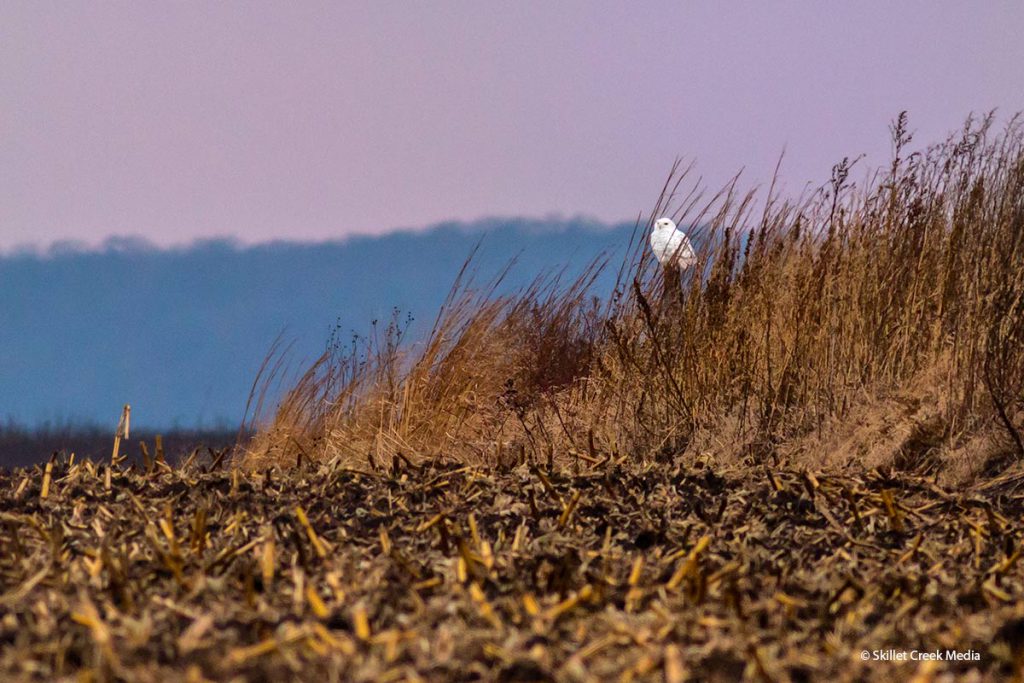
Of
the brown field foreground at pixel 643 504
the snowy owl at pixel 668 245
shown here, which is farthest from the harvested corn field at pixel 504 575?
the snowy owl at pixel 668 245

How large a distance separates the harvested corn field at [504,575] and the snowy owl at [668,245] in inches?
52.7

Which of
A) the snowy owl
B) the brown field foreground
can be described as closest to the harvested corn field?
the brown field foreground

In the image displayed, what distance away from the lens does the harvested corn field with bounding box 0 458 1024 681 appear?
1457mm

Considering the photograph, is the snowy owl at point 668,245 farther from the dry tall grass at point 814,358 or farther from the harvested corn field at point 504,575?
the harvested corn field at point 504,575

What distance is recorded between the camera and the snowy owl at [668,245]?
4.04 meters

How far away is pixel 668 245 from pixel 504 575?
2.81 metres

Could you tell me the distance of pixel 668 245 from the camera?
4457 millimetres

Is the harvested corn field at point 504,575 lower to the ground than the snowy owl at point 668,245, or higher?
lower

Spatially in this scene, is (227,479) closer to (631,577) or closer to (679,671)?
(631,577)

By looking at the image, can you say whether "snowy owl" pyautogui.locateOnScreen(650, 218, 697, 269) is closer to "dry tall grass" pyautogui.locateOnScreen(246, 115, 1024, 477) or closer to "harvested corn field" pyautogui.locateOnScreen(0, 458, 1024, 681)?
"dry tall grass" pyautogui.locateOnScreen(246, 115, 1024, 477)

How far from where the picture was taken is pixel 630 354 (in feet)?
13.2

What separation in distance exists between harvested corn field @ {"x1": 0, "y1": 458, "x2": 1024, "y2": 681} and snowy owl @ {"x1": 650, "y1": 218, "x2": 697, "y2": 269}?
4.39ft

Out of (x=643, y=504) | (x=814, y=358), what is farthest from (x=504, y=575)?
(x=814, y=358)

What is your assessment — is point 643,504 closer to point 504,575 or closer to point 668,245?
point 504,575
